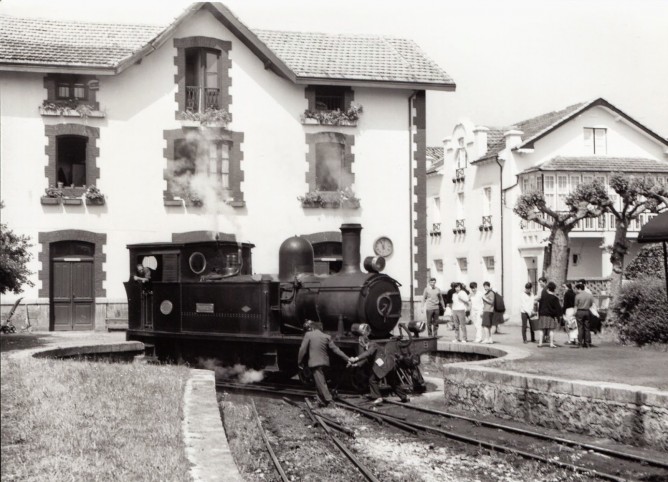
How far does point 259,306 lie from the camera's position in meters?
15.9

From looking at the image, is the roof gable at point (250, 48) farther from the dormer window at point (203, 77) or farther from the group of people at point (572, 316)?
the group of people at point (572, 316)

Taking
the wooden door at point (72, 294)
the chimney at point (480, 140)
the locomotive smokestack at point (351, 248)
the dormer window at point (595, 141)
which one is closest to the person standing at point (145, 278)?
the locomotive smokestack at point (351, 248)

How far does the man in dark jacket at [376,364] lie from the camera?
46.6 feet

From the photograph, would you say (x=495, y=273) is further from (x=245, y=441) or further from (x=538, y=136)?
(x=245, y=441)

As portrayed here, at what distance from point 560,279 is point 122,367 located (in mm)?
17017

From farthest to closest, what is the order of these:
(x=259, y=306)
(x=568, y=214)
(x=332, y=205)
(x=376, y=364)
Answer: (x=568, y=214), (x=332, y=205), (x=259, y=306), (x=376, y=364)

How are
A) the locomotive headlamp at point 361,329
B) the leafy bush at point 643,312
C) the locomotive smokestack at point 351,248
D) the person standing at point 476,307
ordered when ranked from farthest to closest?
the person standing at point 476,307, the leafy bush at point 643,312, the locomotive smokestack at point 351,248, the locomotive headlamp at point 361,329

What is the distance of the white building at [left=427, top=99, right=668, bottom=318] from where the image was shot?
36.7 metres

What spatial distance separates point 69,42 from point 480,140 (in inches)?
813

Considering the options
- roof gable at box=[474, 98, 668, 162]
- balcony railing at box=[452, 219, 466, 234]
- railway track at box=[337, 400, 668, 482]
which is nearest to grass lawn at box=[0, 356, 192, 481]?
railway track at box=[337, 400, 668, 482]

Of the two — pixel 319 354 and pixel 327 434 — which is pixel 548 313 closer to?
pixel 319 354

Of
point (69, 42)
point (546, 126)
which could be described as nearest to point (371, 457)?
point (69, 42)

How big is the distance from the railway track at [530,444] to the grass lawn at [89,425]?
320cm

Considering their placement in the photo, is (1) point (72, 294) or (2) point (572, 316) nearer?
(2) point (572, 316)
